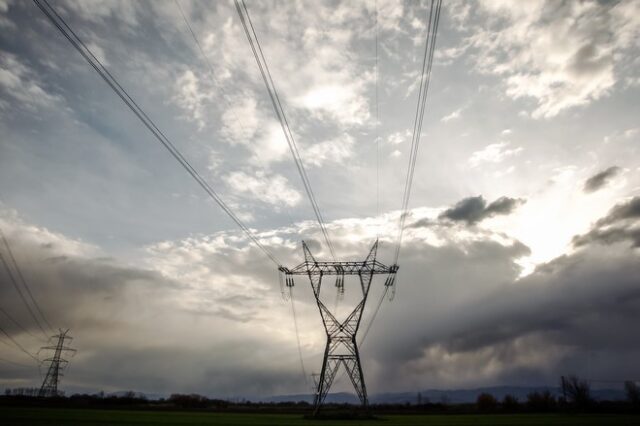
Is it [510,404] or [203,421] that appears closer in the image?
[203,421]

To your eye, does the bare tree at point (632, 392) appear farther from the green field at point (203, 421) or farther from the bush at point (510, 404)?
the green field at point (203, 421)

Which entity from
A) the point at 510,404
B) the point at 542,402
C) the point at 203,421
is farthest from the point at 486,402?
the point at 203,421

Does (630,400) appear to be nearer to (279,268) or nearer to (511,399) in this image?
(511,399)

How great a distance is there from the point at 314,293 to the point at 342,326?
497 centimetres

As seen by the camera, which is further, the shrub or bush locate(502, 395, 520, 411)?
the shrub

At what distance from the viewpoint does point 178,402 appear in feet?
382

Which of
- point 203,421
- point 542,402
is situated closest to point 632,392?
point 542,402

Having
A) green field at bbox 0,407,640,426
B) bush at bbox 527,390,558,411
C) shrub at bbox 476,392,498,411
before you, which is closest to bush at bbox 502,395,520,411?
bush at bbox 527,390,558,411

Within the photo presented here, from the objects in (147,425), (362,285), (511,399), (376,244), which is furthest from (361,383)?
(511,399)

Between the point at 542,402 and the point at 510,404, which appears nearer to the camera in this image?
the point at 510,404

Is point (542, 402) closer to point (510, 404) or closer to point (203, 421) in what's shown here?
point (510, 404)

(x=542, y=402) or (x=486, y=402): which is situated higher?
(x=542, y=402)

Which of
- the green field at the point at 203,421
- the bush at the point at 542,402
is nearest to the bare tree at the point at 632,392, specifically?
the bush at the point at 542,402

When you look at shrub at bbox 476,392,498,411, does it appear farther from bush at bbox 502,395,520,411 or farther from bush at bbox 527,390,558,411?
bush at bbox 527,390,558,411
